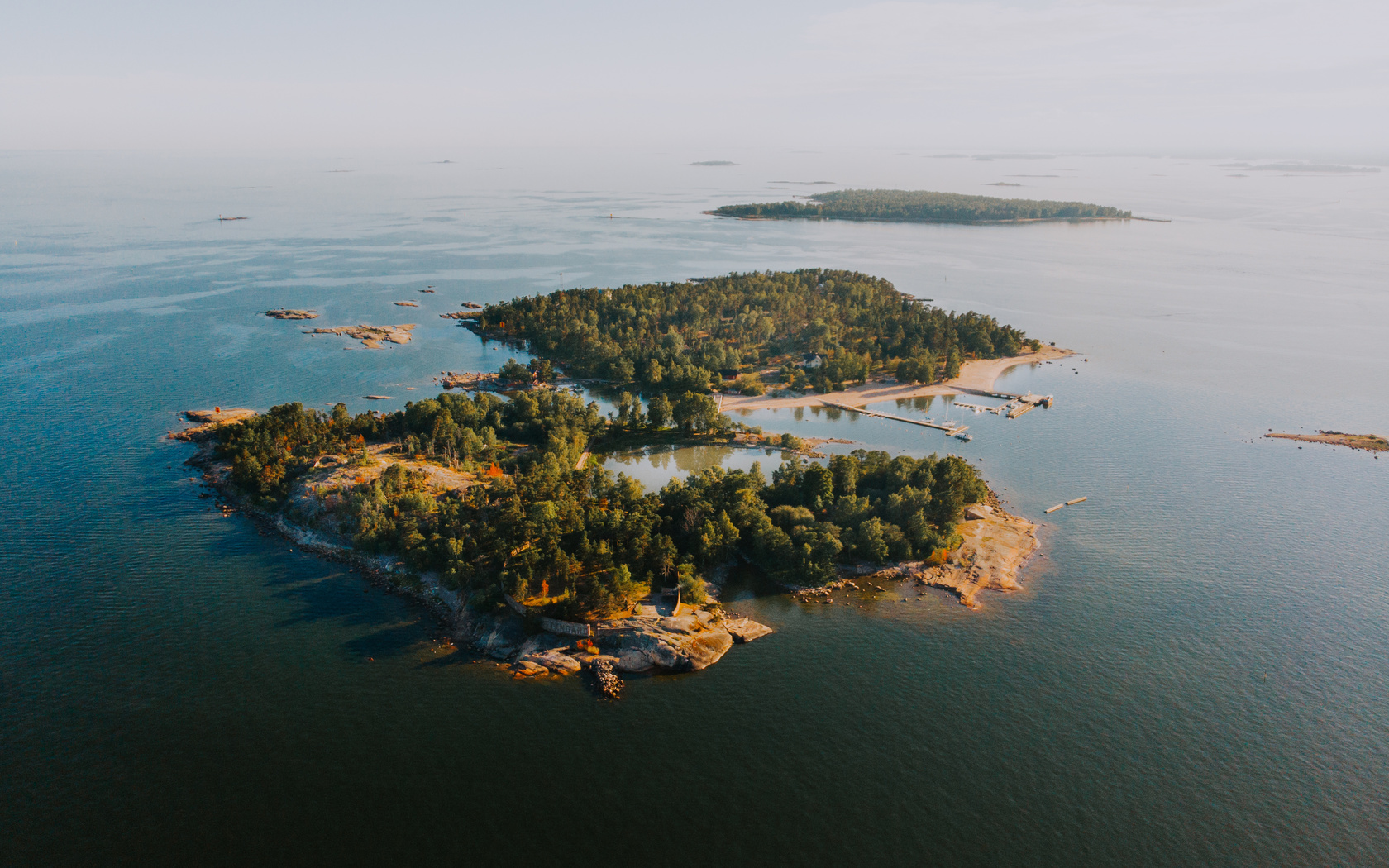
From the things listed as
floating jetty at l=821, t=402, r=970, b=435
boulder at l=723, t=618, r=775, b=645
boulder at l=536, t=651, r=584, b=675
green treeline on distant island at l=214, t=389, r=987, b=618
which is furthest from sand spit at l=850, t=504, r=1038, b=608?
floating jetty at l=821, t=402, r=970, b=435

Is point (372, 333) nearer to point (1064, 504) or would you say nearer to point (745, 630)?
point (745, 630)

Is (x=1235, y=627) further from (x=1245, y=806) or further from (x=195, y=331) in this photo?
(x=195, y=331)

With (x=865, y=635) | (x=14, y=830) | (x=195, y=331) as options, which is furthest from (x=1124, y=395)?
(x=195, y=331)

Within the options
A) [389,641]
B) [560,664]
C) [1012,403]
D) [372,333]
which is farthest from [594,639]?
[372,333]

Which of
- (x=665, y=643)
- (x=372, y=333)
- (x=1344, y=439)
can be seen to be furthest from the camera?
(x=372, y=333)

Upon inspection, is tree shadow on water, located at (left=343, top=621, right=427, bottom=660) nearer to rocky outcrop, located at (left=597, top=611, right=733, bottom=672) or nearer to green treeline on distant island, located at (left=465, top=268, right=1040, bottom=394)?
rocky outcrop, located at (left=597, top=611, right=733, bottom=672)

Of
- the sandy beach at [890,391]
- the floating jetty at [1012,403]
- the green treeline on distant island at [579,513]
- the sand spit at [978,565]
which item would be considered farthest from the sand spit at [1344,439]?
the green treeline on distant island at [579,513]

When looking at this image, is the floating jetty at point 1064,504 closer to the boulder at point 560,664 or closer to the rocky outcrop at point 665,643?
the rocky outcrop at point 665,643

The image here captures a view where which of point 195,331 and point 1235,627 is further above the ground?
point 195,331
